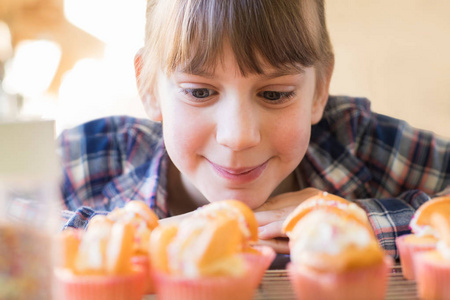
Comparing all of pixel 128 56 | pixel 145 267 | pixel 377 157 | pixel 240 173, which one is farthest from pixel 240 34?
pixel 128 56

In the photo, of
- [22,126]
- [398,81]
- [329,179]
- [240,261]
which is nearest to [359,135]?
[329,179]

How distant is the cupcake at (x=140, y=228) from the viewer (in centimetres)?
58

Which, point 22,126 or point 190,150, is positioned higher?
point 22,126

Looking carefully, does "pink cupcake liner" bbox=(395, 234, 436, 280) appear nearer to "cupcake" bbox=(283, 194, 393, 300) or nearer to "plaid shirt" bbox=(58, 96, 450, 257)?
"cupcake" bbox=(283, 194, 393, 300)

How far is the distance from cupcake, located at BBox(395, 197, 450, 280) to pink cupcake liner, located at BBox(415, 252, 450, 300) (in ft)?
0.21

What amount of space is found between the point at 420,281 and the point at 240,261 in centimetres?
20

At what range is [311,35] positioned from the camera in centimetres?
107

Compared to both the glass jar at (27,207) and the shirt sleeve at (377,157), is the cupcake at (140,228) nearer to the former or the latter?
the glass jar at (27,207)

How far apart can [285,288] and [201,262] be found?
0.50 feet

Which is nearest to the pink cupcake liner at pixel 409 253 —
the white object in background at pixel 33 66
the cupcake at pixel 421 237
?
the cupcake at pixel 421 237

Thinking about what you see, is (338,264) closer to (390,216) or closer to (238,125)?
(238,125)

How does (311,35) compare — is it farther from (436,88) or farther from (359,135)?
(436,88)

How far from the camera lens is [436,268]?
545 millimetres

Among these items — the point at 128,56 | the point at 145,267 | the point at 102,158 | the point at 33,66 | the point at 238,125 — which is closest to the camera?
the point at 145,267
